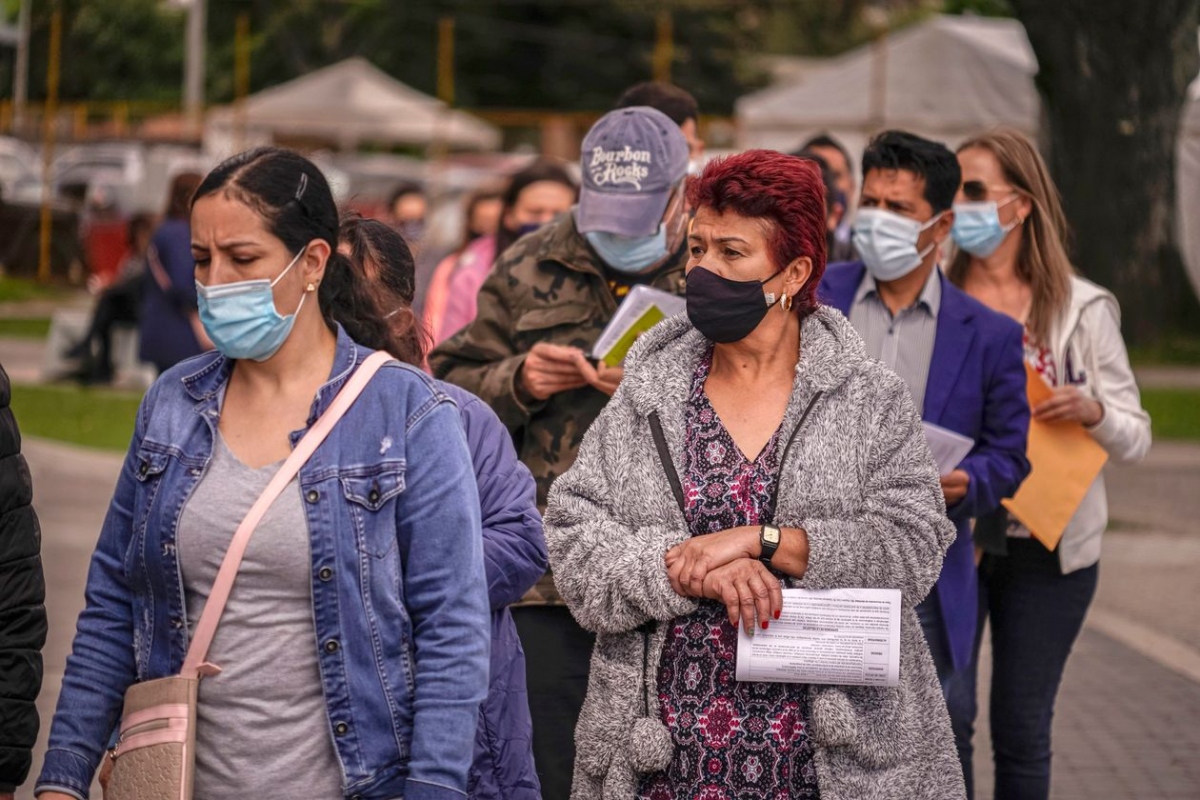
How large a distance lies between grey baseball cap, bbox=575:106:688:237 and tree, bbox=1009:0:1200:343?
10020mm

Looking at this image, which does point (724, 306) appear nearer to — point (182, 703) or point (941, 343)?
point (182, 703)

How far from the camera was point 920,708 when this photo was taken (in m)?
3.65

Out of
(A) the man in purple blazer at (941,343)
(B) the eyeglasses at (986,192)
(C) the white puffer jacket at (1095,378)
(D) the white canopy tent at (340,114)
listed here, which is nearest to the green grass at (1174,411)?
(C) the white puffer jacket at (1095,378)

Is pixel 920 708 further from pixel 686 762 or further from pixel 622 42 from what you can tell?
pixel 622 42

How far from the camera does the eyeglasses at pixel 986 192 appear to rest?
18.2 ft

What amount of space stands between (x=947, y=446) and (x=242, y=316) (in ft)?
7.24

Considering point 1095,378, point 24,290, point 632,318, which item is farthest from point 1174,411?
point 24,290

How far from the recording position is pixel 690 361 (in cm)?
381

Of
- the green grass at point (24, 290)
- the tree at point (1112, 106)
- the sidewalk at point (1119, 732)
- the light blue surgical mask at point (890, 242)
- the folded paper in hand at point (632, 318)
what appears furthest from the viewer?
the green grass at point (24, 290)

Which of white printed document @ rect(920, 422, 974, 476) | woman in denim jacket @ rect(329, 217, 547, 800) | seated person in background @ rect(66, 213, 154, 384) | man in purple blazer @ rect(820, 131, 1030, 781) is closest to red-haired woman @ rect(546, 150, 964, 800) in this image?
woman in denim jacket @ rect(329, 217, 547, 800)

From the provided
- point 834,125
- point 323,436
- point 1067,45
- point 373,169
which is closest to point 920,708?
point 323,436

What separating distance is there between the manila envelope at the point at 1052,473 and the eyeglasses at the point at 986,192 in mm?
520

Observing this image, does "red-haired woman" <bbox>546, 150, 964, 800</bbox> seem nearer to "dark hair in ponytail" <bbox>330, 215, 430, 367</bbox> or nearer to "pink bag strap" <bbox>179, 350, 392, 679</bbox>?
"dark hair in ponytail" <bbox>330, 215, 430, 367</bbox>

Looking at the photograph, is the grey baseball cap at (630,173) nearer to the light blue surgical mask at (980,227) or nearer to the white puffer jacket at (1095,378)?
the light blue surgical mask at (980,227)
